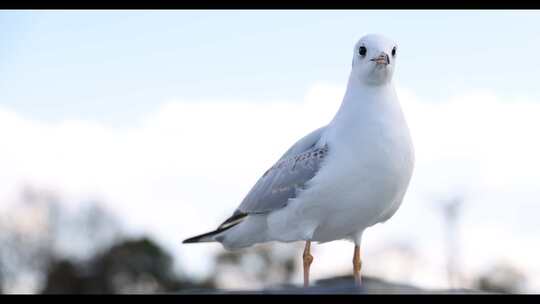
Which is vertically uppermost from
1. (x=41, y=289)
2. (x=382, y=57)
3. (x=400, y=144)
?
(x=382, y=57)

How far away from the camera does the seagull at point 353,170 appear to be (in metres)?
7.88

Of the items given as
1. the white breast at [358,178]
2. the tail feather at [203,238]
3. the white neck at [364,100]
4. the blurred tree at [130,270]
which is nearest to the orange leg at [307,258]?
the white breast at [358,178]

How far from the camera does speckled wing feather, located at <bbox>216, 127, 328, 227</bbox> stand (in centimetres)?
834

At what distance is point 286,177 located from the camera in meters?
8.62

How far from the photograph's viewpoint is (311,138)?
8.80 metres

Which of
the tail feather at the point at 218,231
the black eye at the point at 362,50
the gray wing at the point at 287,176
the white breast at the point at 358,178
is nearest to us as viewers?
the white breast at the point at 358,178

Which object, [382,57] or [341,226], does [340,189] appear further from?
[382,57]

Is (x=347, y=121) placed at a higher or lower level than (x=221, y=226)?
higher

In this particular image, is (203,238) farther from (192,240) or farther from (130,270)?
(130,270)

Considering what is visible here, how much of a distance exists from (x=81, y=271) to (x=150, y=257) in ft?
10.7

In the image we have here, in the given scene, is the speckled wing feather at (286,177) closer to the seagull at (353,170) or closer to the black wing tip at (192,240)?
the seagull at (353,170)

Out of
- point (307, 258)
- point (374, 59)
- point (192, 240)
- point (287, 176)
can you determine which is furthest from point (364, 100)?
point (192, 240)

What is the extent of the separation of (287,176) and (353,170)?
38.0 inches

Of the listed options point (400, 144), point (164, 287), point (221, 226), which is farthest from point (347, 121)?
point (164, 287)
